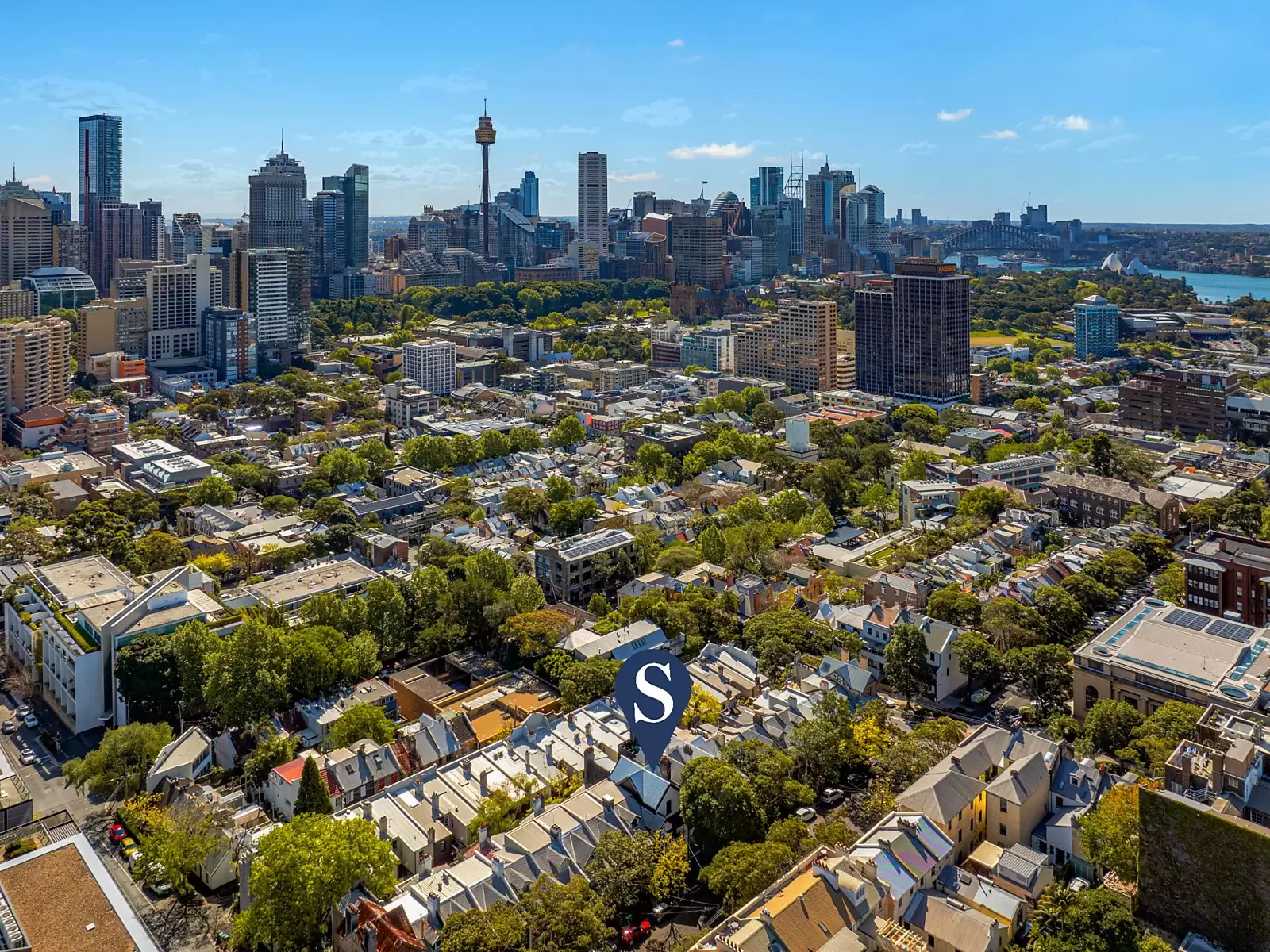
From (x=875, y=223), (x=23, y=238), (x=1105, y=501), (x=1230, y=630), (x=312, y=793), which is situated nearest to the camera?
(x=312, y=793)

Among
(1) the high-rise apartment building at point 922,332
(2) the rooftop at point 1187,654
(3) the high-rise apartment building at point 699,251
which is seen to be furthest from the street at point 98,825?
(3) the high-rise apartment building at point 699,251

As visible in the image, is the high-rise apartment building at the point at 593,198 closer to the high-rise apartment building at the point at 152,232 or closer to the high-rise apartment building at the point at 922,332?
the high-rise apartment building at the point at 152,232

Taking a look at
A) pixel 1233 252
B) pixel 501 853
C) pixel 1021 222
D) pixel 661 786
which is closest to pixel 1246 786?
pixel 661 786

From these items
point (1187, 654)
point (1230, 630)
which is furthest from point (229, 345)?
point (1230, 630)

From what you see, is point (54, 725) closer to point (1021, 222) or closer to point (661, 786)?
point (661, 786)

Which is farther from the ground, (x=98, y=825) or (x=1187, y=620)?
(x=1187, y=620)

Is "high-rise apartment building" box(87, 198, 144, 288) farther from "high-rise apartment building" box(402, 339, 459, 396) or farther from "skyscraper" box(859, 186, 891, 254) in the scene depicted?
"skyscraper" box(859, 186, 891, 254)

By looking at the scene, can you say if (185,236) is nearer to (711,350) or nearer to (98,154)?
(98,154)
